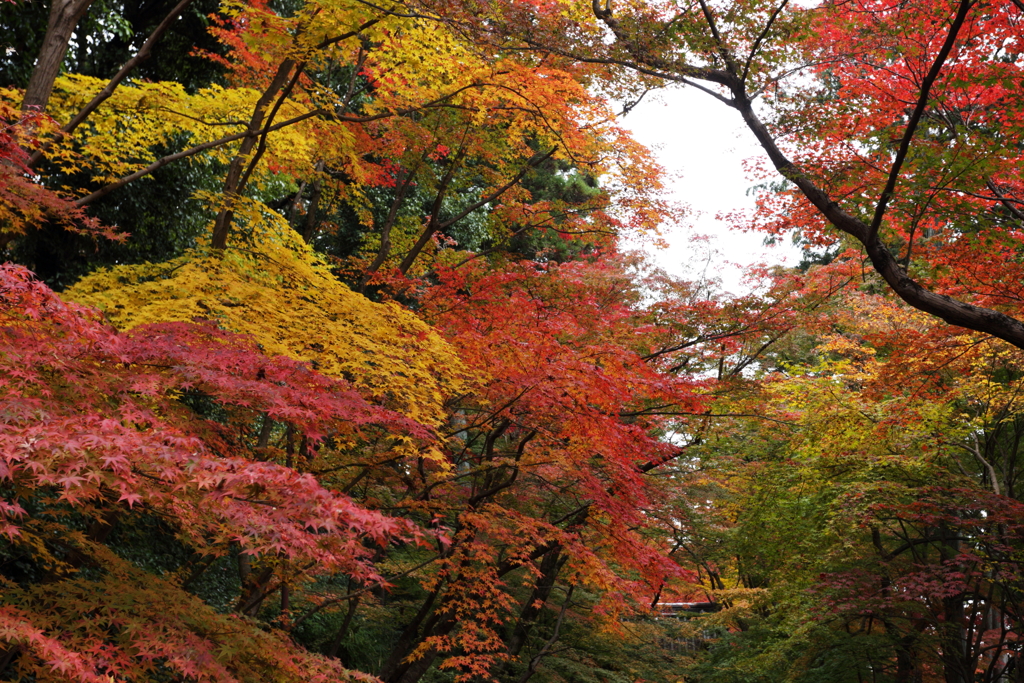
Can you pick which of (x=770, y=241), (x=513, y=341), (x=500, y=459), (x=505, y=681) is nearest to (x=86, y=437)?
(x=513, y=341)

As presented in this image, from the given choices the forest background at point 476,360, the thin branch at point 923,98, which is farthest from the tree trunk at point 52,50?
the thin branch at point 923,98

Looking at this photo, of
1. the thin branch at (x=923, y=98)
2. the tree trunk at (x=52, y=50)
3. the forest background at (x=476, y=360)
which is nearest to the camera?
the thin branch at (x=923, y=98)

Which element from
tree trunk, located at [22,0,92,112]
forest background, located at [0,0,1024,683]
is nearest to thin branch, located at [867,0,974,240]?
forest background, located at [0,0,1024,683]

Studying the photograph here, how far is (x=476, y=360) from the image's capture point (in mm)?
7477

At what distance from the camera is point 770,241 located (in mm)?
21031

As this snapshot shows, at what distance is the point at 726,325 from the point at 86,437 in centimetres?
943

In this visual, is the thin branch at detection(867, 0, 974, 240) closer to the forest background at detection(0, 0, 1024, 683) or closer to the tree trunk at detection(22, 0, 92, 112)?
the forest background at detection(0, 0, 1024, 683)

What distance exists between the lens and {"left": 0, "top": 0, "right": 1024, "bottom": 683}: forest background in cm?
418

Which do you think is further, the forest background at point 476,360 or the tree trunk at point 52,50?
the tree trunk at point 52,50

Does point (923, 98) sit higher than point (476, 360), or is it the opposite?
point (923, 98)

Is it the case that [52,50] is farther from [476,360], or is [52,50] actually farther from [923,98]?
[923,98]

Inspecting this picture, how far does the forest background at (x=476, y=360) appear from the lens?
4.18 m

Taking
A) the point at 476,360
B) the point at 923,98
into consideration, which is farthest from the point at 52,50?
the point at 923,98

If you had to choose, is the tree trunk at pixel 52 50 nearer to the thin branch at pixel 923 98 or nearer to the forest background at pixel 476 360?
the forest background at pixel 476 360
